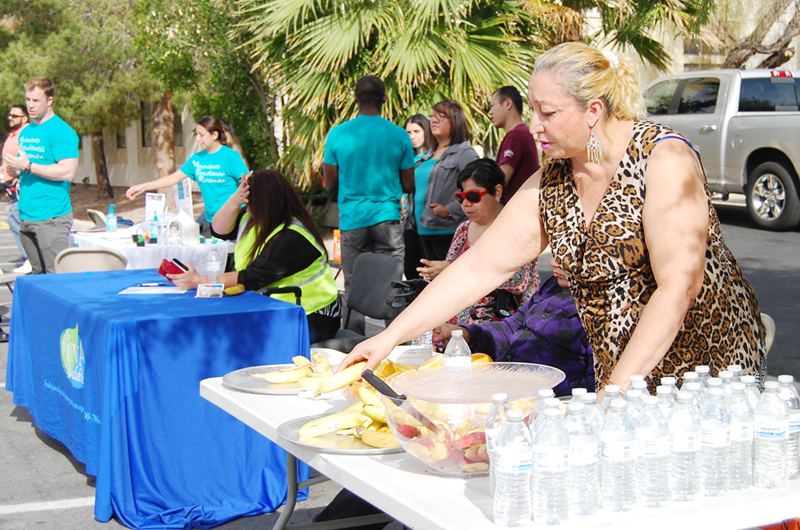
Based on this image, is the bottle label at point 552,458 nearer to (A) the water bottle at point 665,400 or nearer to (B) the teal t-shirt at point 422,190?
(A) the water bottle at point 665,400

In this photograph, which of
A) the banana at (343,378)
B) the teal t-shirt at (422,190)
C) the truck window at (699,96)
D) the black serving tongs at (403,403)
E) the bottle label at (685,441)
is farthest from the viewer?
the truck window at (699,96)

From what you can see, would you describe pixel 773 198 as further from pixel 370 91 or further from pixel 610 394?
pixel 610 394

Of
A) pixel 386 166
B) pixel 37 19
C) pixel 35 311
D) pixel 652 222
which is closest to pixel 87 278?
pixel 35 311

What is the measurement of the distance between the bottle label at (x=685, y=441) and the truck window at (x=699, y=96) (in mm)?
10324

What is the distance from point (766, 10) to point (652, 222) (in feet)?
44.0

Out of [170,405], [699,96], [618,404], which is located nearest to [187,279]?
[170,405]

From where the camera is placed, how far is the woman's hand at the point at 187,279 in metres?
4.36

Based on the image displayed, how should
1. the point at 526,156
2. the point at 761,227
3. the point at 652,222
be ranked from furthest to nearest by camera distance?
the point at 761,227, the point at 526,156, the point at 652,222

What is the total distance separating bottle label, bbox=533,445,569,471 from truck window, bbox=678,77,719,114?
34.6ft

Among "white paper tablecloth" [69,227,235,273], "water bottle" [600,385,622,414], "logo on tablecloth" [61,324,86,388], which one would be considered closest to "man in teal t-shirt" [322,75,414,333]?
"white paper tablecloth" [69,227,235,273]

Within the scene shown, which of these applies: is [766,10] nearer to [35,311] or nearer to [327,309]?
[327,309]

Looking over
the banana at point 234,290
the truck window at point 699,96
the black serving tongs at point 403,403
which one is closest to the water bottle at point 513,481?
the black serving tongs at point 403,403

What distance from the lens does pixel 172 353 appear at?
11.8 feet

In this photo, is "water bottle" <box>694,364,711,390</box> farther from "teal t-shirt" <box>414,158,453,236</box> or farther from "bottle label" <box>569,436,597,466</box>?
"teal t-shirt" <box>414,158,453,236</box>
